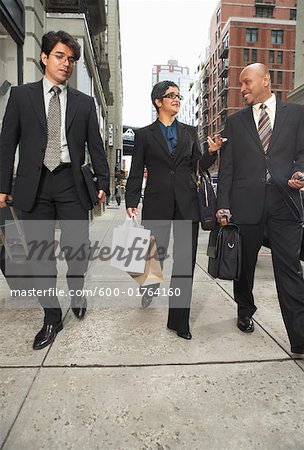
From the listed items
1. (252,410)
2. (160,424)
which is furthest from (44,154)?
(252,410)

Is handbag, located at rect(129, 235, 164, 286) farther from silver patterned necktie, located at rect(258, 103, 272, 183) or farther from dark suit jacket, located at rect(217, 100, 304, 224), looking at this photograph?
silver patterned necktie, located at rect(258, 103, 272, 183)

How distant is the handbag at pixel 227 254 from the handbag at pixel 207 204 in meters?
0.11

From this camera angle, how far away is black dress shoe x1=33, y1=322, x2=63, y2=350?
2.89 meters

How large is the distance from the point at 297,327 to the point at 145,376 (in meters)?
1.12

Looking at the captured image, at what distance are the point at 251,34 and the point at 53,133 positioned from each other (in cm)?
7802

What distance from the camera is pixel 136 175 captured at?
336 centimetres

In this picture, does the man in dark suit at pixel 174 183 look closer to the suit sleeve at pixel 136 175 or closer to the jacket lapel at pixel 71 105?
the suit sleeve at pixel 136 175

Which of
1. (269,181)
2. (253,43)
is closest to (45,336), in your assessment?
(269,181)

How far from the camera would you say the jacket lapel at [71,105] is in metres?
3.01

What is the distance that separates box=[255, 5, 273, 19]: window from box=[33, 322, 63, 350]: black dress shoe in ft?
277

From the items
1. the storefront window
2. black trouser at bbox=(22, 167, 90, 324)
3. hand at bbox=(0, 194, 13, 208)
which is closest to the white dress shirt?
black trouser at bbox=(22, 167, 90, 324)

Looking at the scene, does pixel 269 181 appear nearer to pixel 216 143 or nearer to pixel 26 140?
pixel 216 143

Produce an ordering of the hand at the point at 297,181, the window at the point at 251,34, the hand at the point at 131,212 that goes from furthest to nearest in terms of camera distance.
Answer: the window at the point at 251,34, the hand at the point at 131,212, the hand at the point at 297,181

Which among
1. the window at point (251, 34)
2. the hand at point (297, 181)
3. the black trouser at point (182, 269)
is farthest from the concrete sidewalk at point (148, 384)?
the window at point (251, 34)
